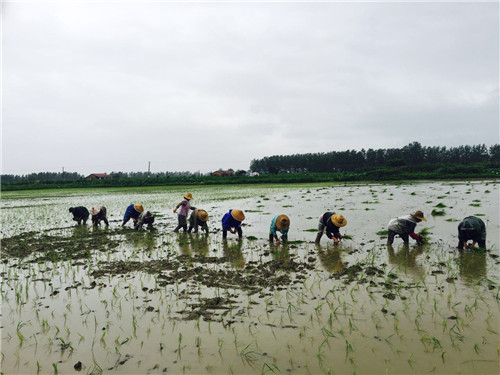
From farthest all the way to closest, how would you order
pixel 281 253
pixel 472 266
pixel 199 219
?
pixel 199 219, pixel 281 253, pixel 472 266

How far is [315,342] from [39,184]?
174 ft

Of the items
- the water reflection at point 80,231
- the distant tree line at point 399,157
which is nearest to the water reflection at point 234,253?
the water reflection at point 80,231

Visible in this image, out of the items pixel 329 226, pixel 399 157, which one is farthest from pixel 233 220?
pixel 399 157

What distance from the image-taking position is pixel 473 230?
6.89 m

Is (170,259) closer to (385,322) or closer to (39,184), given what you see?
(385,322)

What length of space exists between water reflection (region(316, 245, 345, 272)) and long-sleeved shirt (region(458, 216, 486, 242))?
277 cm

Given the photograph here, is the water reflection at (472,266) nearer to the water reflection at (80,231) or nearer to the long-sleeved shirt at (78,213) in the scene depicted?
the water reflection at (80,231)

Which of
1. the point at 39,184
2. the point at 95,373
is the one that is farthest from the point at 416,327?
the point at 39,184

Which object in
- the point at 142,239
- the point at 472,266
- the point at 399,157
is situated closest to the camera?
the point at 472,266

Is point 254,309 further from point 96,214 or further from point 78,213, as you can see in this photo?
point 78,213

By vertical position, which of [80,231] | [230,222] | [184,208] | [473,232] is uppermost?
[184,208]

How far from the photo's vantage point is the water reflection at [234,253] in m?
6.60

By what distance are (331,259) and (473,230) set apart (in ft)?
10.5

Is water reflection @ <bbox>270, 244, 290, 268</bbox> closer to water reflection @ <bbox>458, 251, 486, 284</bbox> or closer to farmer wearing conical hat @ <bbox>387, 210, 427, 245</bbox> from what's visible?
farmer wearing conical hat @ <bbox>387, 210, 427, 245</bbox>
